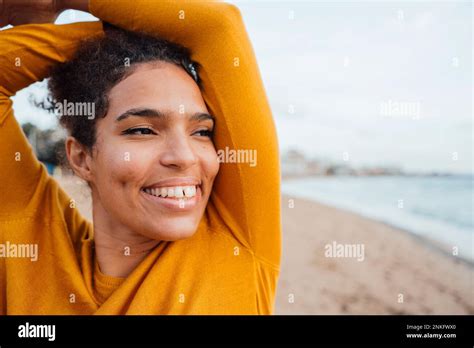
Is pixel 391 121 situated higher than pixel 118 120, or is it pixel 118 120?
pixel 391 121

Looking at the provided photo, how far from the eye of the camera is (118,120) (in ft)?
4.33

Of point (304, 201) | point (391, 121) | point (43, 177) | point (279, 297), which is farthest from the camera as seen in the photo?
point (391, 121)

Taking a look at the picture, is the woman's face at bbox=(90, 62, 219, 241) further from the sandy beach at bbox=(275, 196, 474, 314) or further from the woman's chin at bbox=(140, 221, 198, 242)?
the sandy beach at bbox=(275, 196, 474, 314)

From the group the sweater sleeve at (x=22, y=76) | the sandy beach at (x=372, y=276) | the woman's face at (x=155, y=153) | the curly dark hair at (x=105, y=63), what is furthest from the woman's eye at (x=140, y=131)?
the sandy beach at (x=372, y=276)

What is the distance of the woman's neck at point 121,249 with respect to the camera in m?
1.44

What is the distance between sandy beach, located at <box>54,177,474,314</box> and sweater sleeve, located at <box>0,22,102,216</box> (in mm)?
2435

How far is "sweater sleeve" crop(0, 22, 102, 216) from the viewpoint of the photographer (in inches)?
54.2

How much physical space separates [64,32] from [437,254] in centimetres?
622

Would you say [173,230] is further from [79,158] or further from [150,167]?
[79,158]

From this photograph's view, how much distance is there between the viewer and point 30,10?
4.91 feet

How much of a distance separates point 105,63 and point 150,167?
0.39 m

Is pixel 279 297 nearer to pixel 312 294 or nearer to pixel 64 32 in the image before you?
pixel 312 294

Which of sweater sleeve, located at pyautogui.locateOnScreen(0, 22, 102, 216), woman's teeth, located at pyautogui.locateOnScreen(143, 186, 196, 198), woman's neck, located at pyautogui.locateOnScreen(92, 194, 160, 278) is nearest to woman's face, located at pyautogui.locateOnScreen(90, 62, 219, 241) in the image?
woman's teeth, located at pyautogui.locateOnScreen(143, 186, 196, 198)
